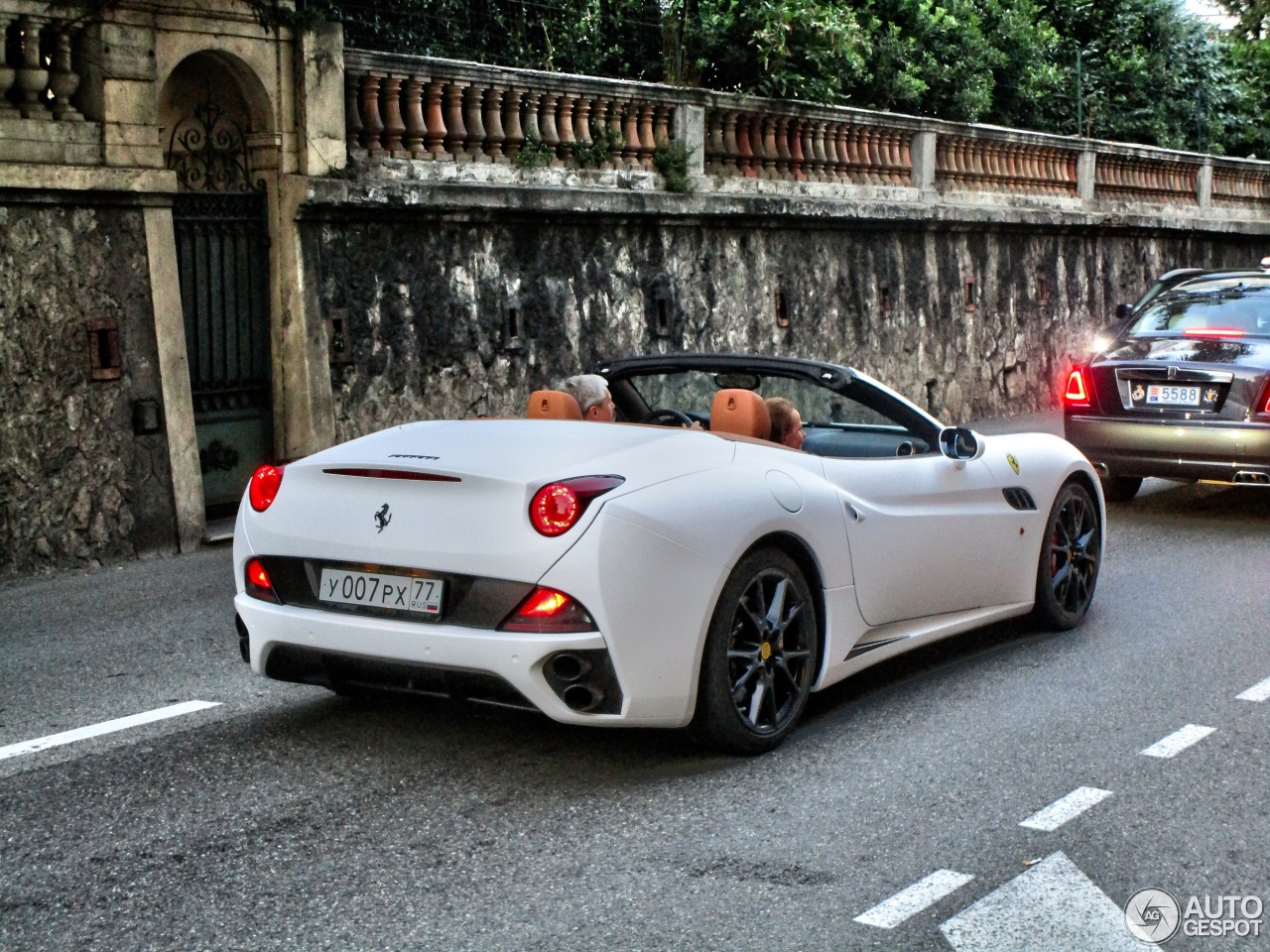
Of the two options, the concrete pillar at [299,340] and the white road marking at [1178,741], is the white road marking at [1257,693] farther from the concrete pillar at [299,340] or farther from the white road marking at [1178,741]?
the concrete pillar at [299,340]

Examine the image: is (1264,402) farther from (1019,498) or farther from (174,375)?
(174,375)

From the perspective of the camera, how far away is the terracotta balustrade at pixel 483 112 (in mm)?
12867

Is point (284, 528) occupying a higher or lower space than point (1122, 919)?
higher

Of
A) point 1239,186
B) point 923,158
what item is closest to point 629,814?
point 923,158

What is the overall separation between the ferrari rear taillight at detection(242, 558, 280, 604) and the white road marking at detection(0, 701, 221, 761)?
0.87 metres

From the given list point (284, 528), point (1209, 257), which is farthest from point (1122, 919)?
point (1209, 257)

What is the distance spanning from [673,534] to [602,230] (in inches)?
386

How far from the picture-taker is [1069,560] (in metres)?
7.67

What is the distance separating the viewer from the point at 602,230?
14.7 meters

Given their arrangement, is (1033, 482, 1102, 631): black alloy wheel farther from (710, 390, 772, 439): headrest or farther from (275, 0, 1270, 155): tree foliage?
(275, 0, 1270, 155): tree foliage

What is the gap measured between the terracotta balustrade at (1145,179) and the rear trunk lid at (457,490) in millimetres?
18819

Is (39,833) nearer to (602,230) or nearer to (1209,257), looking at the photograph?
(602,230)

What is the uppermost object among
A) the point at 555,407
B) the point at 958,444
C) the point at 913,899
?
the point at 555,407

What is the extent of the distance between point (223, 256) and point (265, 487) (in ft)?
22.0
